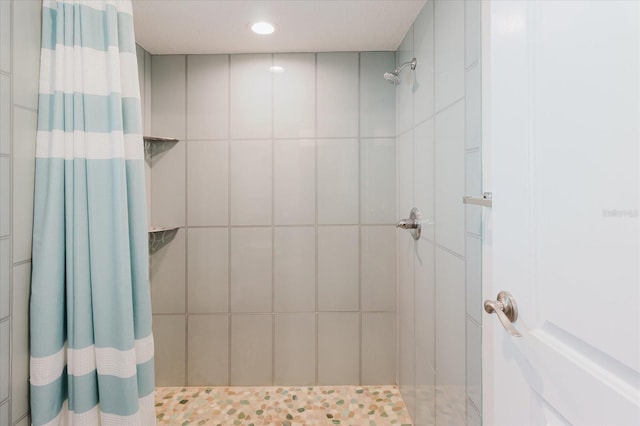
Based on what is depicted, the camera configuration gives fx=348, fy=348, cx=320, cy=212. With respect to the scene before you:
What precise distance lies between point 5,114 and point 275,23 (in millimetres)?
1081

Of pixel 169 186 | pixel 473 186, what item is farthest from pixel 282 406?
pixel 473 186

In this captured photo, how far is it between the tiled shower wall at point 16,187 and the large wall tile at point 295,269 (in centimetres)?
110

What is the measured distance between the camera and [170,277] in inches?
75.7

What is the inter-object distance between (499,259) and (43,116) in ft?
4.33

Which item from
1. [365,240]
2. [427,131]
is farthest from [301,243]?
[427,131]

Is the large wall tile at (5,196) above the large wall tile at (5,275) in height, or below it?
above

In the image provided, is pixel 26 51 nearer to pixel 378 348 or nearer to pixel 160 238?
pixel 160 238

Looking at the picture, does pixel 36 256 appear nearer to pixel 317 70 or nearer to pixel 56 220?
pixel 56 220

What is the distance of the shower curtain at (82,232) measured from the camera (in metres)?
1.04

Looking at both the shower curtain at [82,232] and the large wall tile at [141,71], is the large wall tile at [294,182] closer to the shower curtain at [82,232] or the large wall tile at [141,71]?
the large wall tile at [141,71]

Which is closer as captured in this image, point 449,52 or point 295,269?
point 449,52

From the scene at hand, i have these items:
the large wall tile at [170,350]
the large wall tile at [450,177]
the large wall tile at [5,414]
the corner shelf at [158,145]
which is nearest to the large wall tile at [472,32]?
the large wall tile at [450,177]

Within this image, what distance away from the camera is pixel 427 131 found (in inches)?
54.9

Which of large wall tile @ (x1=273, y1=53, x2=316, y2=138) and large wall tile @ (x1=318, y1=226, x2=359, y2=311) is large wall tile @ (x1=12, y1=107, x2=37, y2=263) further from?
large wall tile @ (x1=318, y1=226, x2=359, y2=311)
